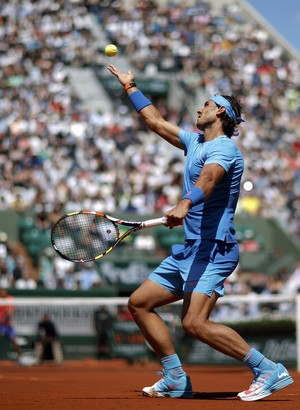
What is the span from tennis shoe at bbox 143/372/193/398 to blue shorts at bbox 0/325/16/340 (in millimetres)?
9385

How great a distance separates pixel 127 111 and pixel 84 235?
66.4ft

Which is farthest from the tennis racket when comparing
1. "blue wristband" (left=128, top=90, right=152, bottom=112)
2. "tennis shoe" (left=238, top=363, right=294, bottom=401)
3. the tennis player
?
"tennis shoe" (left=238, top=363, right=294, bottom=401)

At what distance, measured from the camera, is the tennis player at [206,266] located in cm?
738

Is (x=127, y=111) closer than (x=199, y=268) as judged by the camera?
No

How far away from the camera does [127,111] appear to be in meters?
28.0

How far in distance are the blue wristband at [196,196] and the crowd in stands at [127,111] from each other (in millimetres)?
13135

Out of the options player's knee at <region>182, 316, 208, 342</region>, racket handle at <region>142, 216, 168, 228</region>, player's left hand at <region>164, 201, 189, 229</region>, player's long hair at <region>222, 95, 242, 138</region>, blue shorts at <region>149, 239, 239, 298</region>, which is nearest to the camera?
player's left hand at <region>164, 201, 189, 229</region>

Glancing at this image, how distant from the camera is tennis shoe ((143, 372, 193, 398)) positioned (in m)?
7.77

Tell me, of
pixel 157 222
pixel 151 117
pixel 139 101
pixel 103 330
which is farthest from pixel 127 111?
pixel 157 222

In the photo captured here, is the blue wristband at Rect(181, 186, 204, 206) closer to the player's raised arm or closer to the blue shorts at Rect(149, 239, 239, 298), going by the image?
the blue shorts at Rect(149, 239, 239, 298)

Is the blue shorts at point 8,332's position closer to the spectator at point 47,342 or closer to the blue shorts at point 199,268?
the spectator at point 47,342

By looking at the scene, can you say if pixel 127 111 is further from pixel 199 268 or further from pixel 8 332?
pixel 199 268

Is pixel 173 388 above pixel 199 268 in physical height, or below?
below

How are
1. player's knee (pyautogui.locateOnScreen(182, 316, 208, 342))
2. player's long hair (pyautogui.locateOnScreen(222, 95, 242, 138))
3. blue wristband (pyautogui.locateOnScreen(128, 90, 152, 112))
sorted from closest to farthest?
player's knee (pyautogui.locateOnScreen(182, 316, 208, 342))
player's long hair (pyautogui.locateOnScreen(222, 95, 242, 138))
blue wristband (pyautogui.locateOnScreen(128, 90, 152, 112))
